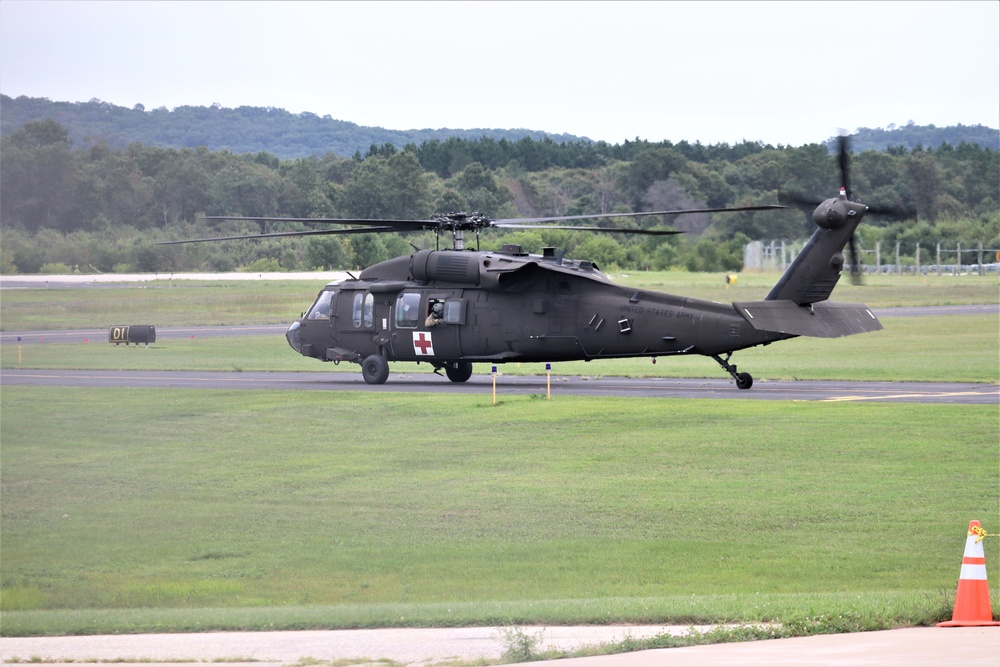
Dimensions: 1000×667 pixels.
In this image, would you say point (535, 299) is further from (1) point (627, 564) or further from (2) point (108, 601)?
(2) point (108, 601)

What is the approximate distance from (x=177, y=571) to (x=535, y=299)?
15.4 meters

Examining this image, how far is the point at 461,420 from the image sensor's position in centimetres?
2838

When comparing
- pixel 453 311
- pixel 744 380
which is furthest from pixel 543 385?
pixel 744 380

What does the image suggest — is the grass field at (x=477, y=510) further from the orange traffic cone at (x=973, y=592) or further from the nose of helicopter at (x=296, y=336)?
the nose of helicopter at (x=296, y=336)

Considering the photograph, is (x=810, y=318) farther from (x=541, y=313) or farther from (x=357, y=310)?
(x=357, y=310)

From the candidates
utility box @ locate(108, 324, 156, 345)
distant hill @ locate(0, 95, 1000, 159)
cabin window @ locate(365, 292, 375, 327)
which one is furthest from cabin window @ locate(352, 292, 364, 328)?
utility box @ locate(108, 324, 156, 345)

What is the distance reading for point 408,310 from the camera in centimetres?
3316

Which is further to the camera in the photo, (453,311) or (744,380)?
(453,311)

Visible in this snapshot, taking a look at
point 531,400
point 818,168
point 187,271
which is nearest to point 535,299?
point 531,400

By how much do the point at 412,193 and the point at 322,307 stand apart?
6.10 meters

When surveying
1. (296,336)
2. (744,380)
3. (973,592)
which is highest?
(296,336)

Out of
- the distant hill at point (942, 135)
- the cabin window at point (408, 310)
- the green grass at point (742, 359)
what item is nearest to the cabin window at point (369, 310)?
the cabin window at point (408, 310)

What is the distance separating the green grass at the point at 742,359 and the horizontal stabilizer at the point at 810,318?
35.4 feet

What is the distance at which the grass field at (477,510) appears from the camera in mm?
14508
